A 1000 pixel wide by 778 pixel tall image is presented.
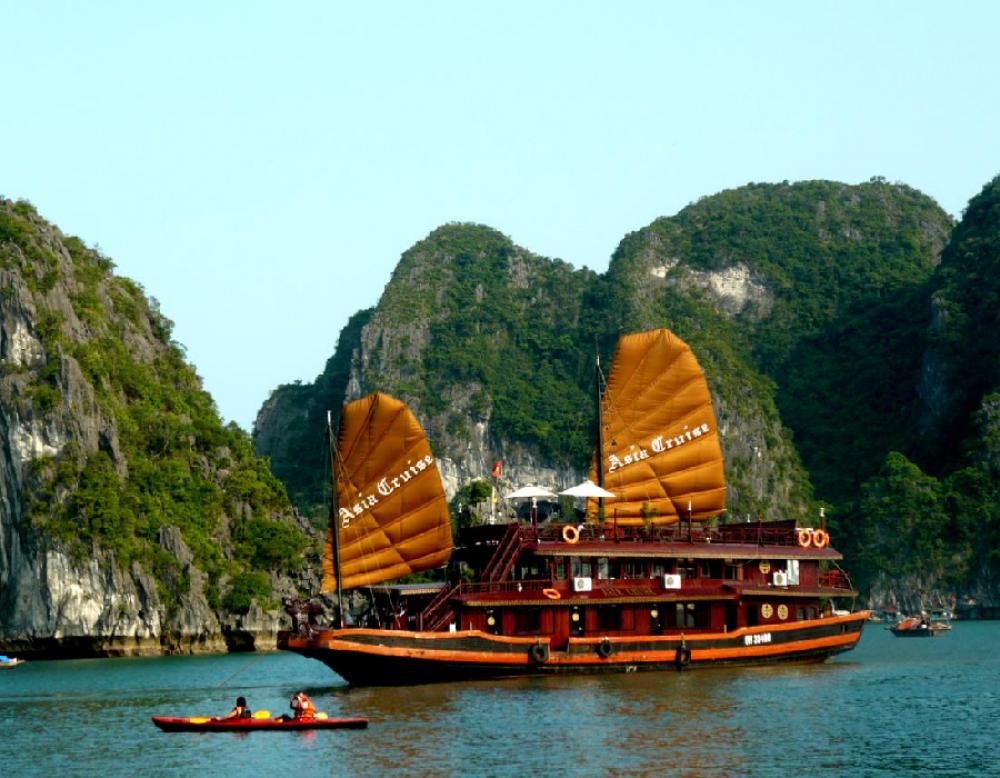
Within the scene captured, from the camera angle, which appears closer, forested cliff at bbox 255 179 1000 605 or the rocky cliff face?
the rocky cliff face

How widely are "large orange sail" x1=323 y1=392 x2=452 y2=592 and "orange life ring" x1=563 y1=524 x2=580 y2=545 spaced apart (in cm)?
320

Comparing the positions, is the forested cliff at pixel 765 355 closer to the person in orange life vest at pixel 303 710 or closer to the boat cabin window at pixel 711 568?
the boat cabin window at pixel 711 568

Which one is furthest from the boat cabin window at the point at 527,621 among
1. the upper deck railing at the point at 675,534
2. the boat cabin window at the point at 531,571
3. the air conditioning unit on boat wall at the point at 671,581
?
the air conditioning unit on boat wall at the point at 671,581

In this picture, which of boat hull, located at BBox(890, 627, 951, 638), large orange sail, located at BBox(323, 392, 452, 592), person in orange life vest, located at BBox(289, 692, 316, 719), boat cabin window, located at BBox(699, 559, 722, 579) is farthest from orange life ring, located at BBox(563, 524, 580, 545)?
boat hull, located at BBox(890, 627, 951, 638)

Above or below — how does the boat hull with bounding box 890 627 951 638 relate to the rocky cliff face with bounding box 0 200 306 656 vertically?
below

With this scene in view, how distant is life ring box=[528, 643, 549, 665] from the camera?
39781mm

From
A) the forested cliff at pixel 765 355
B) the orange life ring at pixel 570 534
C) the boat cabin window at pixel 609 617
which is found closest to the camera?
the orange life ring at pixel 570 534

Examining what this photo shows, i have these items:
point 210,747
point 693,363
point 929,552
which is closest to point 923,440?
point 929,552

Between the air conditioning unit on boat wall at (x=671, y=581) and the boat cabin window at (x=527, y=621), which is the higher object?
the air conditioning unit on boat wall at (x=671, y=581)

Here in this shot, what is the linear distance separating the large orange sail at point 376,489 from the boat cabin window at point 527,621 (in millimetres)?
3013

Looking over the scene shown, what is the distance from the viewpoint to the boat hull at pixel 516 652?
38.3 m

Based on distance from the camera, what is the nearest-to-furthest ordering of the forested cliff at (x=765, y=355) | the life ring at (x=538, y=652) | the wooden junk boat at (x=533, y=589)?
the wooden junk boat at (x=533, y=589) < the life ring at (x=538, y=652) < the forested cliff at (x=765, y=355)

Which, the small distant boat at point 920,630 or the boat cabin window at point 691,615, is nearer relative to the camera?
the boat cabin window at point 691,615

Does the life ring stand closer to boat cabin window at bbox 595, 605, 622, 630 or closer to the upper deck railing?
boat cabin window at bbox 595, 605, 622, 630
